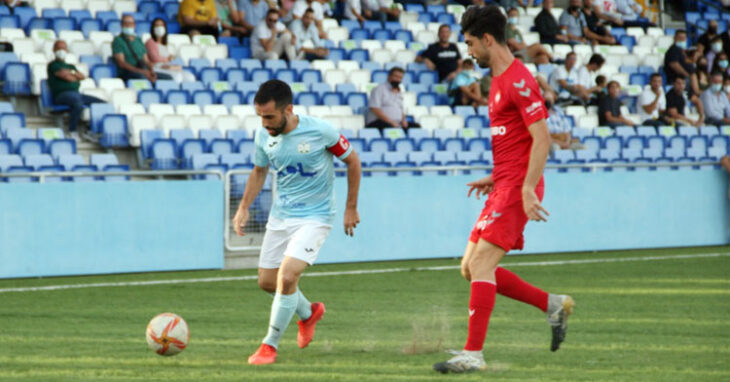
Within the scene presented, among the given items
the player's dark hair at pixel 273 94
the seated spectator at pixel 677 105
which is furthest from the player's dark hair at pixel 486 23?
the seated spectator at pixel 677 105

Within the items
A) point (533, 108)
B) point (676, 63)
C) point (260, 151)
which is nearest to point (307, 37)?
point (676, 63)

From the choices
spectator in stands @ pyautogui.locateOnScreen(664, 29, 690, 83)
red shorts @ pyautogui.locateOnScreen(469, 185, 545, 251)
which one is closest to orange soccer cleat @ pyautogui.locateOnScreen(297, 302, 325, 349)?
red shorts @ pyautogui.locateOnScreen(469, 185, 545, 251)

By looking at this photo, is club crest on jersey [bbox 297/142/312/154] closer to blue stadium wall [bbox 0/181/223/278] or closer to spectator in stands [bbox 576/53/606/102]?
blue stadium wall [bbox 0/181/223/278]

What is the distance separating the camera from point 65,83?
635 inches

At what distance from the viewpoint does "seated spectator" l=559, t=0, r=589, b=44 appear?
24.3 m

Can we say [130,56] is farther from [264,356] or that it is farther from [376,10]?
[264,356]

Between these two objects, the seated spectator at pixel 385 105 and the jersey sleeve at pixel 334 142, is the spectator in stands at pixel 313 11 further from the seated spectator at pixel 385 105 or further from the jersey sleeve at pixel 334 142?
the jersey sleeve at pixel 334 142

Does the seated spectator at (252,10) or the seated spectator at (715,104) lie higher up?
the seated spectator at (252,10)

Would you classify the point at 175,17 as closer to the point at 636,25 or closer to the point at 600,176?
the point at 600,176

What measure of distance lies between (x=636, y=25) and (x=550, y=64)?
17.5 ft

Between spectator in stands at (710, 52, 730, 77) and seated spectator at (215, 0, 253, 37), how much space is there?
10.6 m

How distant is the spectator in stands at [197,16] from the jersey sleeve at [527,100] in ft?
43.4

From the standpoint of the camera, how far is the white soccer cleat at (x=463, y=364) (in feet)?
21.6

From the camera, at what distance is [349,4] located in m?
22.1
